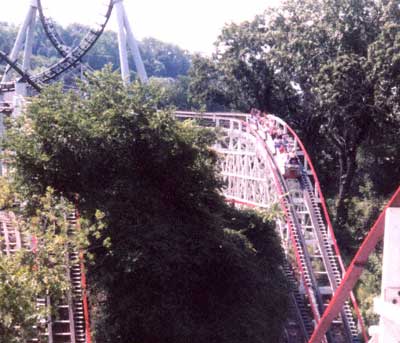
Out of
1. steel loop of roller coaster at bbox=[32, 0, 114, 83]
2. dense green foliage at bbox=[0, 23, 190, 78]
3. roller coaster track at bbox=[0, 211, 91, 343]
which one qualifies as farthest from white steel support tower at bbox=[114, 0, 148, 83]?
dense green foliage at bbox=[0, 23, 190, 78]

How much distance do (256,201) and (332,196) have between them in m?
9.71

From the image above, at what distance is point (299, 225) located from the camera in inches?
615

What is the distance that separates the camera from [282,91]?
26.8 m

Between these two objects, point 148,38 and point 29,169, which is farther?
point 148,38

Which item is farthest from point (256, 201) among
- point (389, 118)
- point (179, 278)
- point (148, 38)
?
point (148, 38)

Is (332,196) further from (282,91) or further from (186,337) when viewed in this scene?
(186,337)

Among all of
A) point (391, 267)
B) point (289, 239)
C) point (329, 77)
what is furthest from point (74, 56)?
point (391, 267)

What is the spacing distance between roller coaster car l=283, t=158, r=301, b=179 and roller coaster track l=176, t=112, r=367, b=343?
4.6 inches

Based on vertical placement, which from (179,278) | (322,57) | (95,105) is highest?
(322,57)

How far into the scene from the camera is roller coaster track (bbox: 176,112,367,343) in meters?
14.1

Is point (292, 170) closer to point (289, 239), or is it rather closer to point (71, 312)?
point (289, 239)

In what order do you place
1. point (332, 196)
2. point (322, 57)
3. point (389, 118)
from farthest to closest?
1. point (332, 196)
2. point (322, 57)
3. point (389, 118)

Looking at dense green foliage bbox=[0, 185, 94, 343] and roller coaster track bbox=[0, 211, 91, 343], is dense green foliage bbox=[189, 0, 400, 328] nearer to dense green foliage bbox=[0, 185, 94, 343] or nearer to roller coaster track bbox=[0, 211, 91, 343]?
roller coaster track bbox=[0, 211, 91, 343]

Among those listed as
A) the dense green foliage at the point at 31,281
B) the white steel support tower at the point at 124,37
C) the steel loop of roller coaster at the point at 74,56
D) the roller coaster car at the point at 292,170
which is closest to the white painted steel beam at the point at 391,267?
the dense green foliage at the point at 31,281
